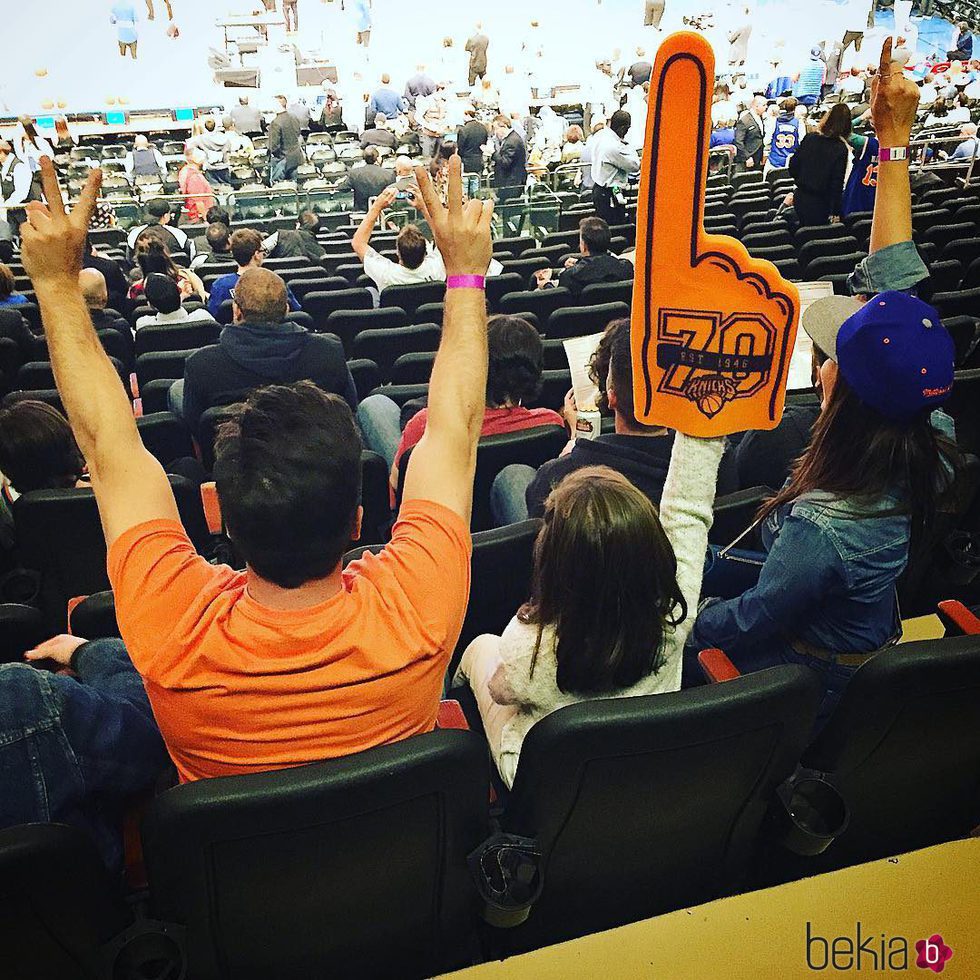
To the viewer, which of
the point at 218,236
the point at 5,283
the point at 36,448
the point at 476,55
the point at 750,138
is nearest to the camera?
the point at 36,448

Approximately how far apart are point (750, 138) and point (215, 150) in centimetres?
721

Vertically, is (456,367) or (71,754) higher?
(456,367)

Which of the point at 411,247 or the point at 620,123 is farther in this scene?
the point at 620,123

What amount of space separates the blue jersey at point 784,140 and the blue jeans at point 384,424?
8486mm

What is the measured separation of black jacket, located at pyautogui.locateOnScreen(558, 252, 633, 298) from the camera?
4.57 metres

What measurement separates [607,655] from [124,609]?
0.73 metres

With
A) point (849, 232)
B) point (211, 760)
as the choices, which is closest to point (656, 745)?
point (211, 760)

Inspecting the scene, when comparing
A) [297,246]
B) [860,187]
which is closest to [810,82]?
[860,187]

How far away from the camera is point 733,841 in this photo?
144 centimetres

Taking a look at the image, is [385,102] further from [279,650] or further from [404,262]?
[279,650]

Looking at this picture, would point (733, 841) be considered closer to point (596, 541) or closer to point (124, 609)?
point (596, 541)

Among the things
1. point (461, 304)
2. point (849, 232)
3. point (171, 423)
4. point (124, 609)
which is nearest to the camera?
point (124, 609)

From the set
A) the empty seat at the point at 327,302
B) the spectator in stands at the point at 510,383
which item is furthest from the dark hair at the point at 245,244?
the spectator in stands at the point at 510,383

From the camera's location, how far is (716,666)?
1.60 meters
